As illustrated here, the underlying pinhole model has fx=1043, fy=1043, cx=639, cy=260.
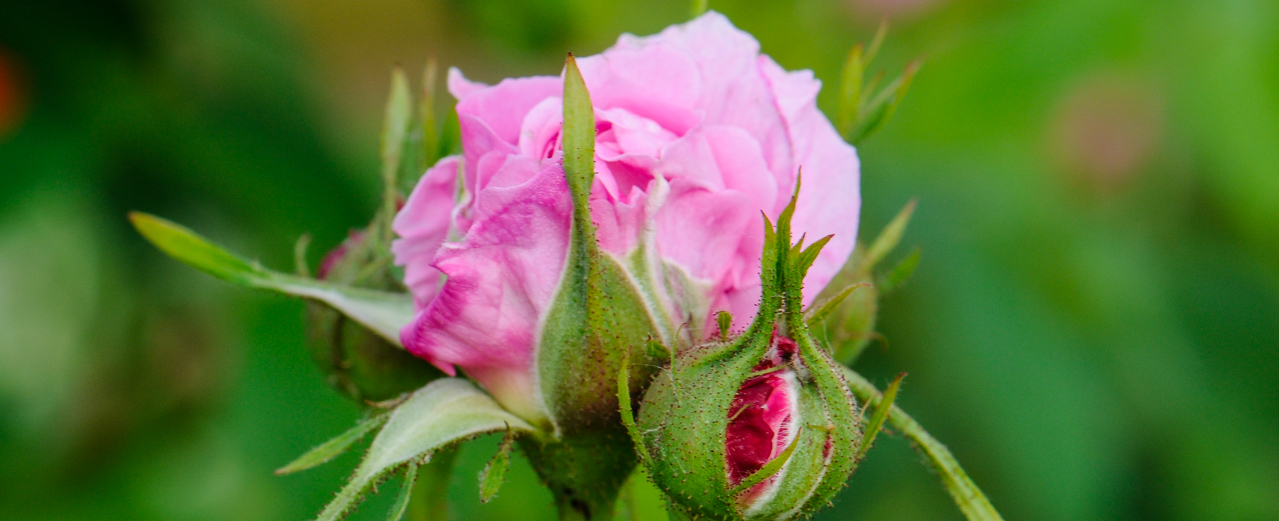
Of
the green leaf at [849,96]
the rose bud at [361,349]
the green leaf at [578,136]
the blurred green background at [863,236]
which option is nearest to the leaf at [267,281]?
the rose bud at [361,349]

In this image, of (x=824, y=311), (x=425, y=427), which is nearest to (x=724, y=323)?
(x=824, y=311)

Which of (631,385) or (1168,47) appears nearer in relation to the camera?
(631,385)

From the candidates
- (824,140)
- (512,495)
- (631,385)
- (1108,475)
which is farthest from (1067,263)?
(631,385)

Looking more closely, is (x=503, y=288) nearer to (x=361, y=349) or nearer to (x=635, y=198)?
(x=635, y=198)

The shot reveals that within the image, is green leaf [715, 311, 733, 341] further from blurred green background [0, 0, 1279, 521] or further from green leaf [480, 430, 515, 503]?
blurred green background [0, 0, 1279, 521]

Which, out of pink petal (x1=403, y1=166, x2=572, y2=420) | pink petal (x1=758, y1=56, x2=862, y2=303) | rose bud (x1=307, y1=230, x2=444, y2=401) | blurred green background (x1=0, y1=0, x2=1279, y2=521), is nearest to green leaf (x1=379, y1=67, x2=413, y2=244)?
rose bud (x1=307, y1=230, x2=444, y2=401)

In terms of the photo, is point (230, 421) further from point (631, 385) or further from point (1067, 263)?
point (1067, 263)
